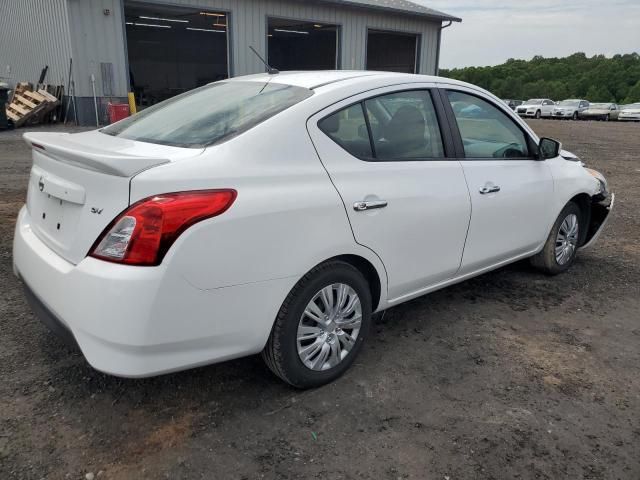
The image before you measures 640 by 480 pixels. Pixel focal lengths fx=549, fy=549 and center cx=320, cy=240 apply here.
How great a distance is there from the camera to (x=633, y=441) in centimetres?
257

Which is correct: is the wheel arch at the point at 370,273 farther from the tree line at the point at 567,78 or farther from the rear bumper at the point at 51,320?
the tree line at the point at 567,78

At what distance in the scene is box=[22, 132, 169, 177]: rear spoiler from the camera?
88.7 inches

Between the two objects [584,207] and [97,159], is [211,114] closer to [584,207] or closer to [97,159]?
[97,159]

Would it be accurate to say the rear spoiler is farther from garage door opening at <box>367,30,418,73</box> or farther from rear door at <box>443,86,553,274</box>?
garage door opening at <box>367,30,418,73</box>

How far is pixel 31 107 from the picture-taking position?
53.0ft

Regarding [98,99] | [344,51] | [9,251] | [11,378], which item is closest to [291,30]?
[344,51]

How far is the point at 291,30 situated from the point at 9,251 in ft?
90.0

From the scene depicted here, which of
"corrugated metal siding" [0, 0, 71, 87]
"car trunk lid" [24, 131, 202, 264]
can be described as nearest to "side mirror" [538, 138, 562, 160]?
"car trunk lid" [24, 131, 202, 264]

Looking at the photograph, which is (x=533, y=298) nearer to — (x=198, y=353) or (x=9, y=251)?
(x=198, y=353)

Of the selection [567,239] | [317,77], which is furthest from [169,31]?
[317,77]

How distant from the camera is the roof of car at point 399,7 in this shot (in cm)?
1961

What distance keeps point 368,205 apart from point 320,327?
2.24 ft

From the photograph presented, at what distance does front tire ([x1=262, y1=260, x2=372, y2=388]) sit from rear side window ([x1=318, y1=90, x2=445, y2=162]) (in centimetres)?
68

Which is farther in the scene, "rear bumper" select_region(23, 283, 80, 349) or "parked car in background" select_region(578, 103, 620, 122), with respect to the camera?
"parked car in background" select_region(578, 103, 620, 122)
